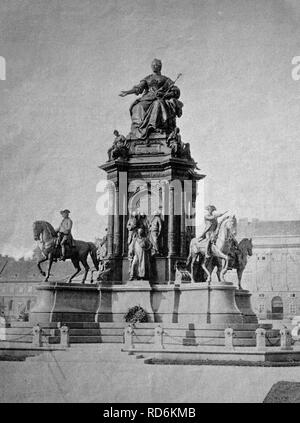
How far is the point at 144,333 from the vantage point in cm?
2644

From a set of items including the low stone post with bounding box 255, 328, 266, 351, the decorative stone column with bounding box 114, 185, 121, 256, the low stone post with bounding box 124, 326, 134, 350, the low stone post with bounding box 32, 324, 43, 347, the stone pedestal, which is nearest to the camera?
the low stone post with bounding box 255, 328, 266, 351

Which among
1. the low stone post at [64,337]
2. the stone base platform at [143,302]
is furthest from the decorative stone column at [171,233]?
the low stone post at [64,337]

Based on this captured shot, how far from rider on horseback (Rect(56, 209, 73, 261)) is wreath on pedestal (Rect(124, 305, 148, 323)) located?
3703 mm

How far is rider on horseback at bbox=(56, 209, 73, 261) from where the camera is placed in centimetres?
2892

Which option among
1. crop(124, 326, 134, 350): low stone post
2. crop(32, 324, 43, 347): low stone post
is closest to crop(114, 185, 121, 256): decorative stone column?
crop(32, 324, 43, 347): low stone post

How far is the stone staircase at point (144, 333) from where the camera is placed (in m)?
25.1

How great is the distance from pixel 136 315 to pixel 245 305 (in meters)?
4.69

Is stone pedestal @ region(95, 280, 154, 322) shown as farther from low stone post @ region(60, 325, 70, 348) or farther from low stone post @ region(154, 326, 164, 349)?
low stone post @ region(60, 325, 70, 348)

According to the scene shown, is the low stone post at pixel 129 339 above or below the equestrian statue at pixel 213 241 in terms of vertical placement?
below

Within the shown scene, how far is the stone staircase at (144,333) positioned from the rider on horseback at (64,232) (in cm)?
350

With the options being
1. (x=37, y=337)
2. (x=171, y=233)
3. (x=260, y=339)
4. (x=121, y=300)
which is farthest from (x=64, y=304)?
(x=260, y=339)

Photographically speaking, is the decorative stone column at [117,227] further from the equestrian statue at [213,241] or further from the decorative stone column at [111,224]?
the equestrian statue at [213,241]
